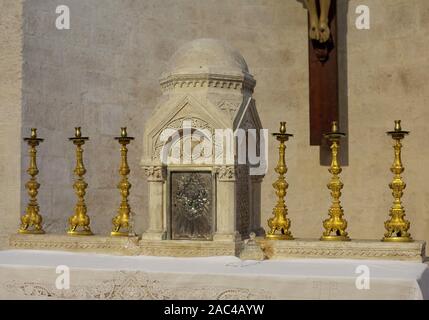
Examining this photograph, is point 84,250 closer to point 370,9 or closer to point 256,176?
point 256,176

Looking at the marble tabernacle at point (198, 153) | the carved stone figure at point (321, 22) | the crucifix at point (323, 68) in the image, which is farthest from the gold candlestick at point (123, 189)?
the carved stone figure at point (321, 22)

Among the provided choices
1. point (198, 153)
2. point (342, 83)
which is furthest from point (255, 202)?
point (342, 83)

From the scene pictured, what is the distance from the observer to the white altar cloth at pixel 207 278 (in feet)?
18.4

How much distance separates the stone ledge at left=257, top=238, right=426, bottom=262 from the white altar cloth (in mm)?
81

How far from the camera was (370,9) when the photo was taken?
33.3 ft

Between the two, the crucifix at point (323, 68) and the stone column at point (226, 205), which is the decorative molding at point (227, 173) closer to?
the stone column at point (226, 205)

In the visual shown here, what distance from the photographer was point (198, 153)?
6.70 metres

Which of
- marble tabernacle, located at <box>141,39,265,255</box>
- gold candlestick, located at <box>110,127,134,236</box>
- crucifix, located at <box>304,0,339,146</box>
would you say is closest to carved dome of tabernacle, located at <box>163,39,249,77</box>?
marble tabernacle, located at <box>141,39,265,255</box>

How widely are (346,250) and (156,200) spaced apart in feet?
5.52

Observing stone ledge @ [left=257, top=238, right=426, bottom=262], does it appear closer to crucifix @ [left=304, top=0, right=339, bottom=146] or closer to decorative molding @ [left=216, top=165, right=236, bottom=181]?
decorative molding @ [left=216, top=165, right=236, bottom=181]

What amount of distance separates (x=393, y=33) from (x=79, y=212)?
4818 mm

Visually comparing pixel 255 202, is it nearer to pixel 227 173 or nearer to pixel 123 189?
pixel 227 173

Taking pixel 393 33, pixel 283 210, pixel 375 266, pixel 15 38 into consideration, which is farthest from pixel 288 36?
pixel 375 266

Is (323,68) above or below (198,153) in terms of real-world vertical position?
above
